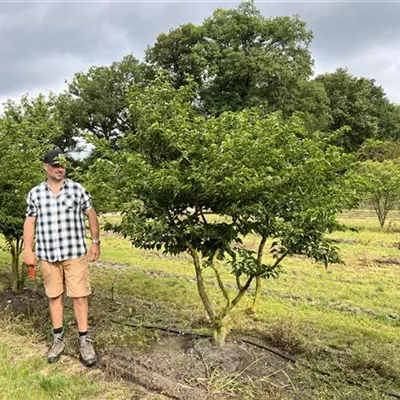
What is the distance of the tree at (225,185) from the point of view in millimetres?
3391

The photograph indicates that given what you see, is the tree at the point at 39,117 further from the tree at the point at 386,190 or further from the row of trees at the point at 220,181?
the tree at the point at 386,190

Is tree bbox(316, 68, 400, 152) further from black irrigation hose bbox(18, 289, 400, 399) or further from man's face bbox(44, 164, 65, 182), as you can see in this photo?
man's face bbox(44, 164, 65, 182)

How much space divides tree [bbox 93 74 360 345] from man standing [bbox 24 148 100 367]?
40 cm

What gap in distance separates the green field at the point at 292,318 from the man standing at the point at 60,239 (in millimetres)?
286

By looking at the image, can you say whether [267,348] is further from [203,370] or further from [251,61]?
[251,61]

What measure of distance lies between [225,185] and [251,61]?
88.1ft

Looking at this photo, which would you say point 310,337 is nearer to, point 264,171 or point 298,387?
point 298,387

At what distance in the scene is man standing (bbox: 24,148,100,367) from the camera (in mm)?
3697

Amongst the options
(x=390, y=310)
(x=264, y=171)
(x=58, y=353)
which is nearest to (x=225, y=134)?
(x=264, y=171)

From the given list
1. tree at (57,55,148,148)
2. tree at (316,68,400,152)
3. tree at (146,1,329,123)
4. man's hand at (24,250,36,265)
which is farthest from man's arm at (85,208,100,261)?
tree at (316,68,400,152)

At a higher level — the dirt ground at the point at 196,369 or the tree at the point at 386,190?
the tree at the point at 386,190

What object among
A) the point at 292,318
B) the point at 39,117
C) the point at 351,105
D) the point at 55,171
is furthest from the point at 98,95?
the point at 55,171

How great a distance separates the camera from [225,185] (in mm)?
3258

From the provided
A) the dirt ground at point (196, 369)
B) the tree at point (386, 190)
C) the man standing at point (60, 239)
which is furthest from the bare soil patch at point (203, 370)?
the tree at point (386, 190)
